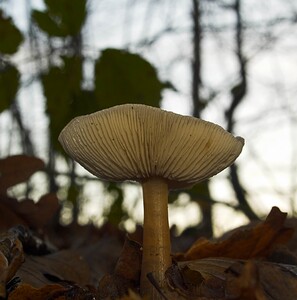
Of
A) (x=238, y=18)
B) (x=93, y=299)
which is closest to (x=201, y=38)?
(x=238, y=18)

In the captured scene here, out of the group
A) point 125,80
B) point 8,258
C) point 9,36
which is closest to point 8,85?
point 9,36

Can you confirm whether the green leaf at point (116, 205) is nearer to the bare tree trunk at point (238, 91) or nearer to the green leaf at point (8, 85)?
the green leaf at point (8, 85)

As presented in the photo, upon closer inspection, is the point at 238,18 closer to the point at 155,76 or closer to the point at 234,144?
the point at 155,76

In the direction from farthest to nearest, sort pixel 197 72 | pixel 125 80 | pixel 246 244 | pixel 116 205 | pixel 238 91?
pixel 197 72, pixel 238 91, pixel 116 205, pixel 125 80, pixel 246 244

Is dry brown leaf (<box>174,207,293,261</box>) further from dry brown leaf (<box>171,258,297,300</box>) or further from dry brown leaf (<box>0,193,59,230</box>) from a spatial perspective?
dry brown leaf (<box>0,193,59,230</box>)

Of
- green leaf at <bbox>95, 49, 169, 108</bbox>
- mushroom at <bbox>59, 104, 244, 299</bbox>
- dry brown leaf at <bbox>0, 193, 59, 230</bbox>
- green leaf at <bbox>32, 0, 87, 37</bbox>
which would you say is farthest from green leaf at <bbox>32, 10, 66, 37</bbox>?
mushroom at <bbox>59, 104, 244, 299</bbox>

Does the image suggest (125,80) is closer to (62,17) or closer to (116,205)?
(62,17)
